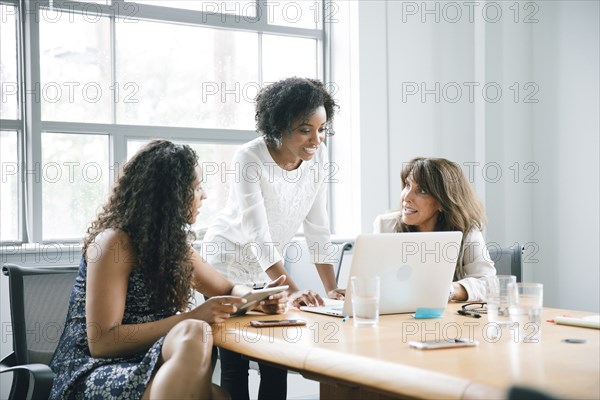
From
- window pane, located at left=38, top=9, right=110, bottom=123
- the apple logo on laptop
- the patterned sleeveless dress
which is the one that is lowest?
the patterned sleeveless dress

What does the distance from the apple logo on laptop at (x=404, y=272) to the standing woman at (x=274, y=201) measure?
0.43 meters

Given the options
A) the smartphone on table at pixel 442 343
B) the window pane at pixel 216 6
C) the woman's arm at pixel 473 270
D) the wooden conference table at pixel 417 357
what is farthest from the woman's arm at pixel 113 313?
the window pane at pixel 216 6

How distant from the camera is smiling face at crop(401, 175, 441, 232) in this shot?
8.86 feet

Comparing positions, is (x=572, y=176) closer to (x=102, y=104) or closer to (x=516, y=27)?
(x=516, y=27)

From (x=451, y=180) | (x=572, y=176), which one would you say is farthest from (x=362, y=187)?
(x=451, y=180)

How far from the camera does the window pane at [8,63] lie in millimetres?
3561

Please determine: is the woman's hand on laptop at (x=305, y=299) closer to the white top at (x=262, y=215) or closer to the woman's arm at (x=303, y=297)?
the woman's arm at (x=303, y=297)

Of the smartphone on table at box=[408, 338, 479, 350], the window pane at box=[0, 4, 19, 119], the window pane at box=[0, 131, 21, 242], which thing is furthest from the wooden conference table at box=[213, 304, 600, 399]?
the window pane at box=[0, 4, 19, 119]

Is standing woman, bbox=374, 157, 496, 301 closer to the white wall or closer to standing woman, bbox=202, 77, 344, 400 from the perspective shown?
standing woman, bbox=202, 77, 344, 400

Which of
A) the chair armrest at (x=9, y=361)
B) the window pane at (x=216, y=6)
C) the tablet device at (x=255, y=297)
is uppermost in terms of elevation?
the window pane at (x=216, y=6)

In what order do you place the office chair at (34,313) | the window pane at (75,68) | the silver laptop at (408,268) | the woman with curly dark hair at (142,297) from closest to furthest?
the woman with curly dark hair at (142,297) < the silver laptop at (408,268) < the office chair at (34,313) < the window pane at (75,68)

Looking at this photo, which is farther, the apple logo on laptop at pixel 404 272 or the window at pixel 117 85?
the window at pixel 117 85

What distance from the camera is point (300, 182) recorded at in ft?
8.83

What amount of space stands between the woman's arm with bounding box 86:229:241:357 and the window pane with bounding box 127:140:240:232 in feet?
6.95
